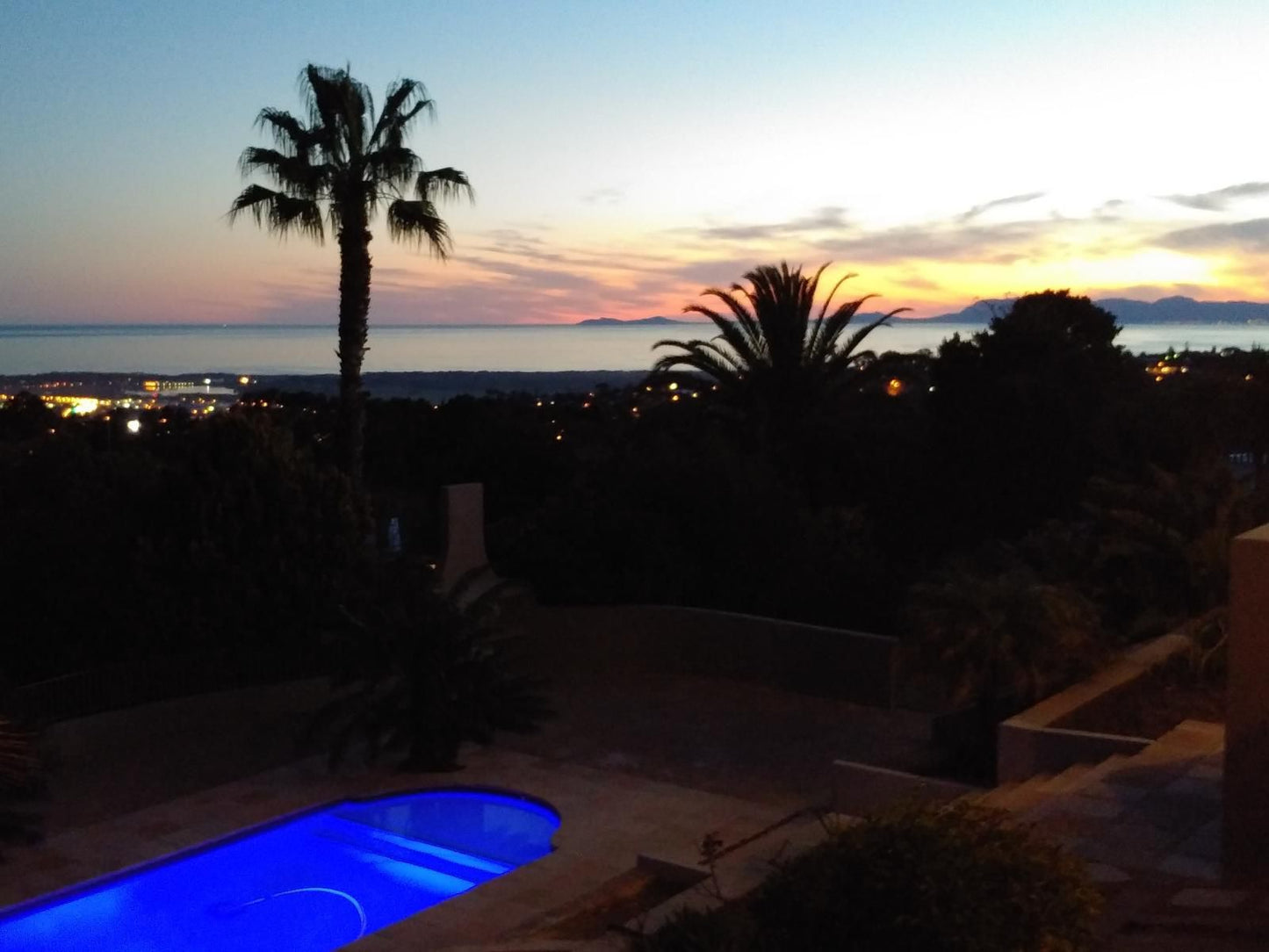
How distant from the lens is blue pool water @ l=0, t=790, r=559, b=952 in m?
9.05

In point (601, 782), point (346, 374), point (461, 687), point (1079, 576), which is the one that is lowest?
point (601, 782)

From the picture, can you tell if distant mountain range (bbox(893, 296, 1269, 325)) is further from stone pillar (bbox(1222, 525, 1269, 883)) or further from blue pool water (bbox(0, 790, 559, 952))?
stone pillar (bbox(1222, 525, 1269, 883))

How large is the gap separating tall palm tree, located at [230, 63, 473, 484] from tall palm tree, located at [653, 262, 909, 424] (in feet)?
20.4

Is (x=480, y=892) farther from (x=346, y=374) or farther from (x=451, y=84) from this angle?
(x=451, y=84)

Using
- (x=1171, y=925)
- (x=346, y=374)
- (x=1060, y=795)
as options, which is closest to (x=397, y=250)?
(x=346, y=374)

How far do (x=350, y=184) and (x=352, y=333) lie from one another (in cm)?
216

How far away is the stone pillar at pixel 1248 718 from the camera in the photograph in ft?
17.8

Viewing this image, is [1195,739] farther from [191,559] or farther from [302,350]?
[302,350]

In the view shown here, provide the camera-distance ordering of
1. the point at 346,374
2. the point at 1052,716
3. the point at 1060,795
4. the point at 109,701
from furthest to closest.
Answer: the point at 346,374 → the point at 109,701 → the point at 1052,716 → the point at 1060,795

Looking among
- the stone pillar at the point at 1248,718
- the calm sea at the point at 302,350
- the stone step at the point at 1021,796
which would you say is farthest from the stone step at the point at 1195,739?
the calm sea at the point at 302,350

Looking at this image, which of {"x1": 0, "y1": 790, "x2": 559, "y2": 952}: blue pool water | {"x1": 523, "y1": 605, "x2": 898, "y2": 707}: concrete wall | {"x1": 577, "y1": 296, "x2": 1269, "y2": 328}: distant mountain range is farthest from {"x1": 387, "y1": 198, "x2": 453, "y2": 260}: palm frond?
{"x1": 577, "y1": 296, "x2": 1269, "y2": 328}: distant mountain range

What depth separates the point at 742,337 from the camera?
23672 millimetres

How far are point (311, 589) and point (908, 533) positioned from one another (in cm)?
1092

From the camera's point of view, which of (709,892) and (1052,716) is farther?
(1052,716)
